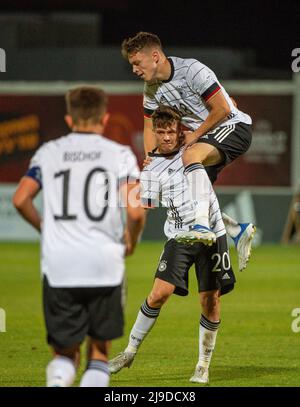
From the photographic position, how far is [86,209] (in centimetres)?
643

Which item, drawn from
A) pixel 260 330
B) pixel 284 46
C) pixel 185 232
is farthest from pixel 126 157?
pixel 284 46

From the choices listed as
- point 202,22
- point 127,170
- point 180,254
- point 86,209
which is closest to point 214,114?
point 180,254

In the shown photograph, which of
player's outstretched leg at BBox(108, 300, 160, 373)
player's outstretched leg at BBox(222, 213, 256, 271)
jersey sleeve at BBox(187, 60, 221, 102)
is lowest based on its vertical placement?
player's outstretched leg at BBox(108, 300, 160, 373)

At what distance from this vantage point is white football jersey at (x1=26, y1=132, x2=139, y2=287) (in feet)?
21.1

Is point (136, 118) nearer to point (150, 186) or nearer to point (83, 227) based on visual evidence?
point (150, 186)

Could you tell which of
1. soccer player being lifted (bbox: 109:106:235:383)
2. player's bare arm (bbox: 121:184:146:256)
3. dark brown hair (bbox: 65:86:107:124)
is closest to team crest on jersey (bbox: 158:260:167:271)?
soccer player being lifted (bbox: 109:106:235:383)

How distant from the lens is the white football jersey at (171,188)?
Result: 8.45 m

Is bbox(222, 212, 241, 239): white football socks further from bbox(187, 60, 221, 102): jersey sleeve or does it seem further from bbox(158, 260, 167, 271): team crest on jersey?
bbox(187, 60, 221, 102): jersey sleeve

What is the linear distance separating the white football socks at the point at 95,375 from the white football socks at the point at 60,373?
0.30 ft

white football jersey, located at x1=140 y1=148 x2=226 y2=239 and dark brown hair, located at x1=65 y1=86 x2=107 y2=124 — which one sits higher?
dark brown hair, located at x1=65 y1=86 x2=107 y2=124

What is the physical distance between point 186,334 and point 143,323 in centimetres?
276

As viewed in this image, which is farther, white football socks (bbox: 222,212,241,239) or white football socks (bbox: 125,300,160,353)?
white football socks (bbox: 222,212,241,239)

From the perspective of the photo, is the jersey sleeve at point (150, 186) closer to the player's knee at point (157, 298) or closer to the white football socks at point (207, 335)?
the player's knee at point (157, 298)

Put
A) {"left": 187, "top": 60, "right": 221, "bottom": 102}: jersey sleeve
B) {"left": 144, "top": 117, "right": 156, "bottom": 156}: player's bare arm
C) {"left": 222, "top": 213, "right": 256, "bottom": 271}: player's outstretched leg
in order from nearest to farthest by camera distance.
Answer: {"left": 187, "top": 60, "right": 221, "bottom": 102}: jersey sleeve → {"left": 144, "top": 117, "right": 156, "bottom": 156}: player's bare arm → {"left": 222, "top": 213, "right": 256, "bottom": 271}: player's outstretched leg
